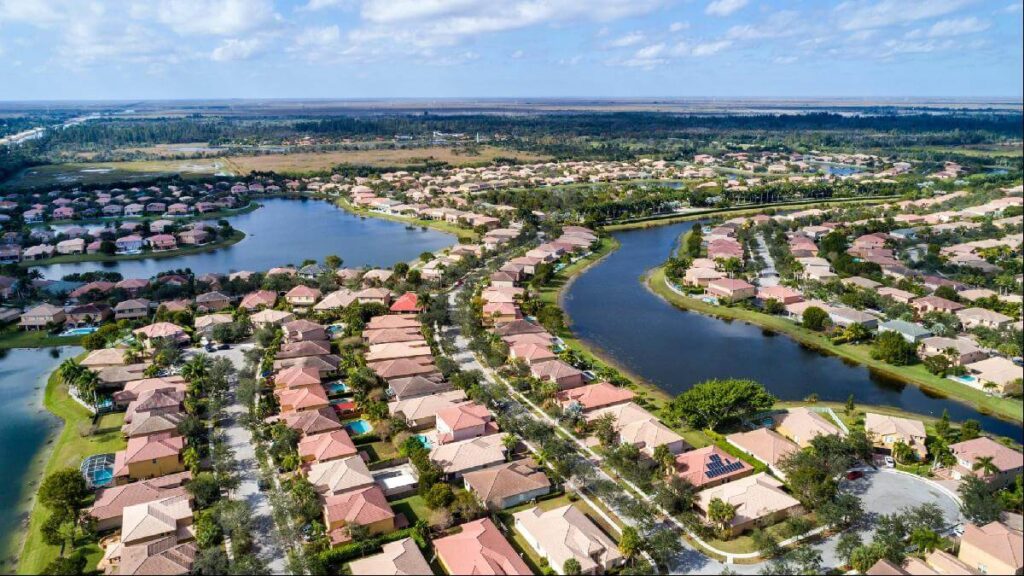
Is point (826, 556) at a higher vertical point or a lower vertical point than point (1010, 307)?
lower

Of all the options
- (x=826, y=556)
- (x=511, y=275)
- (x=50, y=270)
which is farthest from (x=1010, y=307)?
(x=50, y=270)

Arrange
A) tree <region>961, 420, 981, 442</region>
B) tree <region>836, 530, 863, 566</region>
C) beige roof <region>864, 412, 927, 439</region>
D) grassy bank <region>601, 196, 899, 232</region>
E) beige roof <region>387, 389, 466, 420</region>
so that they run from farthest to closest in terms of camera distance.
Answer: grassy bank <region>601, 196, 899, 232</region> < beige roof <region>387, 389, 466, 420</region> < beige roof <region>864, 412, 927, 439</region> < tree <region>961, 420, 981, 442</region> < tree <region>836, 530, 863, 566</region>

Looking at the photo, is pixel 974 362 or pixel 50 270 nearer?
pixel 974 362

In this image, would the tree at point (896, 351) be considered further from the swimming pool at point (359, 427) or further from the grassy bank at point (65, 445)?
the grassy bank at point (65, 445)

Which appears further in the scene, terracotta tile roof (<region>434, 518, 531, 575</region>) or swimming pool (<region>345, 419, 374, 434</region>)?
swimming pool (<region>345, 419, 374, 434</region>)

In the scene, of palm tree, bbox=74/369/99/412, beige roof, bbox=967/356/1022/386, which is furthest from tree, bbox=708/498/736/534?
palm tree, bbox=74/369/99/412

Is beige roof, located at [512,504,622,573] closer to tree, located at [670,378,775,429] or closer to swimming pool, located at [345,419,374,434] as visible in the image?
tree, located at [670,378,775,429]

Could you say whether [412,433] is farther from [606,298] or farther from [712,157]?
[712,157]
